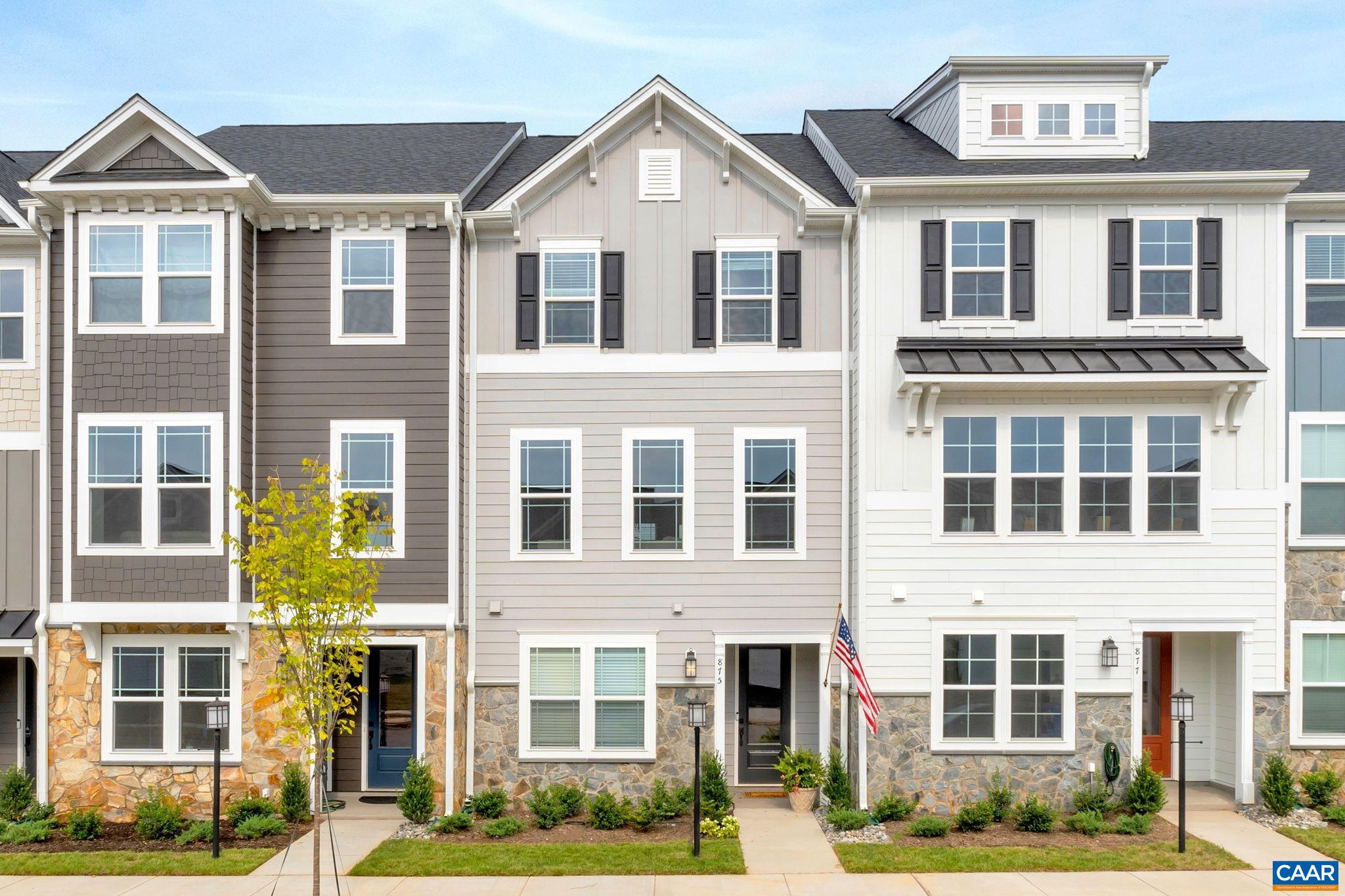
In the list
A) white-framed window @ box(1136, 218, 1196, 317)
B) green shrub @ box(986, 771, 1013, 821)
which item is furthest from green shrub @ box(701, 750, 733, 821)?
white-framed window @ box(1136, 218, 1196, 317)

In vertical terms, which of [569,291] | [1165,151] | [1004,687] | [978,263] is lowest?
[1004,687]

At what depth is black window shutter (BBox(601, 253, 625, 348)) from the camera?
13141mm

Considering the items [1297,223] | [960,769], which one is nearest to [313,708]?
[960,769]

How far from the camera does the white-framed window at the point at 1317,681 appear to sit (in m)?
12.8

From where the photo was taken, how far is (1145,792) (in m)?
12.0

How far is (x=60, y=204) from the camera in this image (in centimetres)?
1223

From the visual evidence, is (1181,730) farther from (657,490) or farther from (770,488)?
(657,490)

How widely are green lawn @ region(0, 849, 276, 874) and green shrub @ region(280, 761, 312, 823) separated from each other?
0.88 meters

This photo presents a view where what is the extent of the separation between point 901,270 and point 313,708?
350 inches

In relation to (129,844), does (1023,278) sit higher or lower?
higher

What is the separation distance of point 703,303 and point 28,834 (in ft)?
35.0

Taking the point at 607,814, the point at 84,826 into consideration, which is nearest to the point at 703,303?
the point at 607,814

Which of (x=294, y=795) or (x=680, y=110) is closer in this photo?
(x=294, y=795)

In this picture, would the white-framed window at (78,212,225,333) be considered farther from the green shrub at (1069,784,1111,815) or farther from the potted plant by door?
the green shrub at (1069,784,1111,815)
